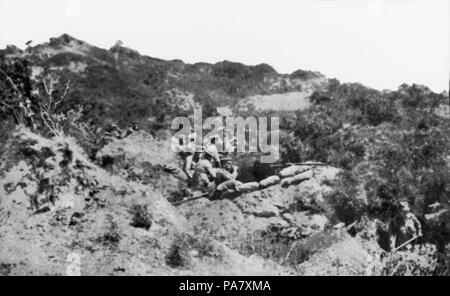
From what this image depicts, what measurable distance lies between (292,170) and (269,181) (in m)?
1.19

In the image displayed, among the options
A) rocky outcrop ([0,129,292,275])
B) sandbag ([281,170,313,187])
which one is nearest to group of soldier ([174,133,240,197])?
sandbag ([281,170,313,187])

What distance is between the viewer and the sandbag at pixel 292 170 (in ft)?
72.9

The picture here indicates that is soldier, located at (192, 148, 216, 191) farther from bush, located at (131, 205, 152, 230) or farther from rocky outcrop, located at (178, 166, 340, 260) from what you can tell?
bush, located at (131, 205, 152, 230)

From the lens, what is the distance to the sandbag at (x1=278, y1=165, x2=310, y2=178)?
72.9ft

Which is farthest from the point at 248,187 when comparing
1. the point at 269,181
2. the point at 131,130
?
the point at 131,130

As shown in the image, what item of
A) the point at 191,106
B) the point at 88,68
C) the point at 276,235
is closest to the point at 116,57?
the point at 88,68

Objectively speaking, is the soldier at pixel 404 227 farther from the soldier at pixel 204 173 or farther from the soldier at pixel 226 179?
the soldier at pixel 204 173

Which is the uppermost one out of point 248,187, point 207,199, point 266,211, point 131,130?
point 131,130

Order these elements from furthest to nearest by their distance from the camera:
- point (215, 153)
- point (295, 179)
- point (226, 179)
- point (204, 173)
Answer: point (215, 153) → point (204, 173) → point (226, 179) → point (295, 179)

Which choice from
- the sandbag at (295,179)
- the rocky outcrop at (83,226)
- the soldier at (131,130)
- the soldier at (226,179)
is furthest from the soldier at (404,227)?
the soldier at (131,130)

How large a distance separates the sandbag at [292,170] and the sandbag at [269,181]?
1.24 ft

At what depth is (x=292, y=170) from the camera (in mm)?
22359

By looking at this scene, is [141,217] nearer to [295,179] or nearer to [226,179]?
[226,179]

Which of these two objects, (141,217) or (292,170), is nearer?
(141,217)
